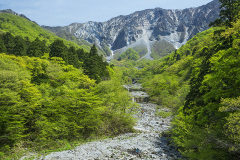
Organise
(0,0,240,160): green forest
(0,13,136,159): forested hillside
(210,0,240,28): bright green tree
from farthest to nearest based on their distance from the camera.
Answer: (0,13,136,159): forested hillside, (210,0,240,28): bright green tree, (0,0,240,160): green forest

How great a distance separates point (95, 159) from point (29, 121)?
13.3 m

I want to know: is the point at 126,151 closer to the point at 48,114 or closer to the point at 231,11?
the point at 48,114

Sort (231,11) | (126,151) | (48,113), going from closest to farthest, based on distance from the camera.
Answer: (231,11) → (126,151) → (48,113)

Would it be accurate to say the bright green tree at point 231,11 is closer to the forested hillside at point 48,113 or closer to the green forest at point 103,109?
the green forest at point 103,109

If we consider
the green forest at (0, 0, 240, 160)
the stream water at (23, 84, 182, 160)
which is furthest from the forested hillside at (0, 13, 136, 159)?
the stream water at (23, 84, 182, 160)

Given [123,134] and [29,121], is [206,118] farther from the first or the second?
[29,121]

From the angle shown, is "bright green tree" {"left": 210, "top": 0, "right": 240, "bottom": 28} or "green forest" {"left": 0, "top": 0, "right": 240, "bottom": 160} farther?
"bright green tree" {"left": 210, "top": 0, "right": 240, "bottom": 28}

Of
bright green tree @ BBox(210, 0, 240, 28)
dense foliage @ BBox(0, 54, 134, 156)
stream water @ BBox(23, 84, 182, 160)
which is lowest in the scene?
stream water @ BBox(23, 84, 182, 160)

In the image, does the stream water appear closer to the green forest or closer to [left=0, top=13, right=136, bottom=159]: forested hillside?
the green forest

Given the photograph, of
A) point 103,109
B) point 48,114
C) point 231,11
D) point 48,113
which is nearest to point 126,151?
point 103,109

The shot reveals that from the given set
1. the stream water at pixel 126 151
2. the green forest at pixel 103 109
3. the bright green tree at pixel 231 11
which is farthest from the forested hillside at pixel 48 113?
the bright green tree at pixel 231 11

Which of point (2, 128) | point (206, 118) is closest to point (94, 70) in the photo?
point (2, 128)

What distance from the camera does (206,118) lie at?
14562mm

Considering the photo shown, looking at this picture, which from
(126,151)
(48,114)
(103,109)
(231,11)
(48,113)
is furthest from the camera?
(103,109)
